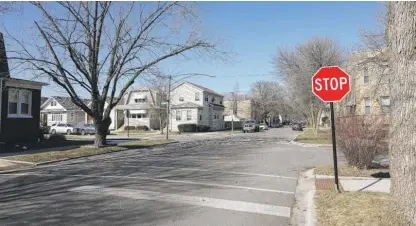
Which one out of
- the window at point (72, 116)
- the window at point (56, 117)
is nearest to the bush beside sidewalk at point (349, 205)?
the window at point (72, 116)

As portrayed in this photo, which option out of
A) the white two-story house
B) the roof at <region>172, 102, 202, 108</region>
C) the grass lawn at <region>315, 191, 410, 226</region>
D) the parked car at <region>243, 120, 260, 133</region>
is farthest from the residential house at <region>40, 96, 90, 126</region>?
the grass lawn at <region>315, 191, 410, 226</region>

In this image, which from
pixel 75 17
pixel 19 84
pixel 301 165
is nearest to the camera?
pixel 301 165

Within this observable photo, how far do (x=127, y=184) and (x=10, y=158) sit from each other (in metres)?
8.50

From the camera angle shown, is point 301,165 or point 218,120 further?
point 218,120

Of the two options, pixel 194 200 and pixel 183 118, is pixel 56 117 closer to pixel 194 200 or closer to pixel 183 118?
pixel 183 118

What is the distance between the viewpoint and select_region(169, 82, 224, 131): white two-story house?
58312 millimetres

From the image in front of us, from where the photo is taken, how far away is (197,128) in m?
55.7

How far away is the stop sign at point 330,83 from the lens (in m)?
8.66

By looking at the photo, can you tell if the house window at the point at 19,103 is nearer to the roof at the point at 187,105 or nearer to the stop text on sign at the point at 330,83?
the stop text on sign at the point at 330,83

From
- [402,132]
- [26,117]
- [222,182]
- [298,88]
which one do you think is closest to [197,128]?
[298,88]

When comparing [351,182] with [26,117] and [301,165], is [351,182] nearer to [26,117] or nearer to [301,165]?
[301,165]

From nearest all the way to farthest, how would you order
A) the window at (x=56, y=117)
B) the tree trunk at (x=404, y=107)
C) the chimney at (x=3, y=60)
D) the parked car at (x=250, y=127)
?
the tree trunk at (x=404, y=107), the chimney at (x=3, y=60), the parked car at (x=250, y=127), the window at (x=56, y=117)

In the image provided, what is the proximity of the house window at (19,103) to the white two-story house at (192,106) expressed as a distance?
110 feet

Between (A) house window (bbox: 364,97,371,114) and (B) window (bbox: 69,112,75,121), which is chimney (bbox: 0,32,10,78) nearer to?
(A) house window (bbox: 364,97,371,114)
